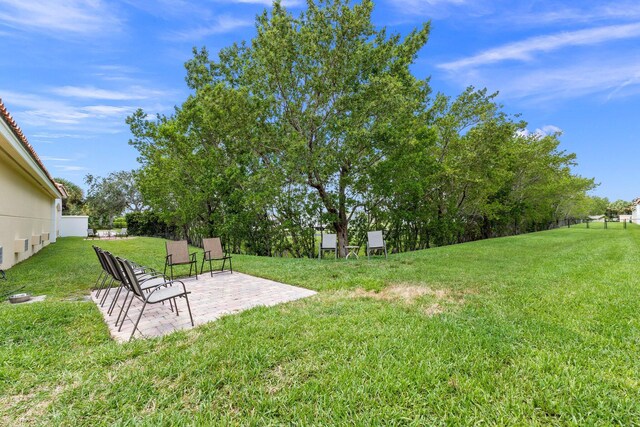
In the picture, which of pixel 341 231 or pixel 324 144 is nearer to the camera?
pixel 324 144

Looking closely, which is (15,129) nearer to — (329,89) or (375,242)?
(329,89)

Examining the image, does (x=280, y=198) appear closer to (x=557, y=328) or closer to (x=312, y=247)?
(x=312, y=247)

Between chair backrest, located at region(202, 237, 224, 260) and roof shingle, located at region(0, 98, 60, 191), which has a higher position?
roof shingle, located at region(0, 98, 60, 191)

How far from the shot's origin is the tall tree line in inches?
401

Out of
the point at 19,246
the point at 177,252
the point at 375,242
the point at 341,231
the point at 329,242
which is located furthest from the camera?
the point at 341,231

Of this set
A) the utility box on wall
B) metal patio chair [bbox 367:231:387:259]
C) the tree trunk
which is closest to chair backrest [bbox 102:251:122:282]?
metal patio chair [bbox 367:231:387:259]

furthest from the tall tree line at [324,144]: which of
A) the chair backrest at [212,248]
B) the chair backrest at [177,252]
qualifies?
the chair backrest at [177,252]

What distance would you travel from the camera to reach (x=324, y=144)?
10.7 m

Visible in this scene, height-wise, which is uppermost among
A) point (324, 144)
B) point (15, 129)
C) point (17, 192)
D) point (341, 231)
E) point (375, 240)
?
point (324, 144)

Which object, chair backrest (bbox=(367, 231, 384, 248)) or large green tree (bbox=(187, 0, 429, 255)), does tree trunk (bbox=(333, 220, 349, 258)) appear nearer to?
large green tree (bbox=(187, 0, 429, 255))

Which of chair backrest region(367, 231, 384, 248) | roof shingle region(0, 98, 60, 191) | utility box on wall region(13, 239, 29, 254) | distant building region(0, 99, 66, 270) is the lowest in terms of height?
utility box on wall region(13, 239, 29, 254)

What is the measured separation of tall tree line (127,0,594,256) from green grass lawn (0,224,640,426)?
7164 millimetres

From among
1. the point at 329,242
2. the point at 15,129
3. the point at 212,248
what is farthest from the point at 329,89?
the point at 15,129

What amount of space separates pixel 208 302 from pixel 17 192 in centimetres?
875
